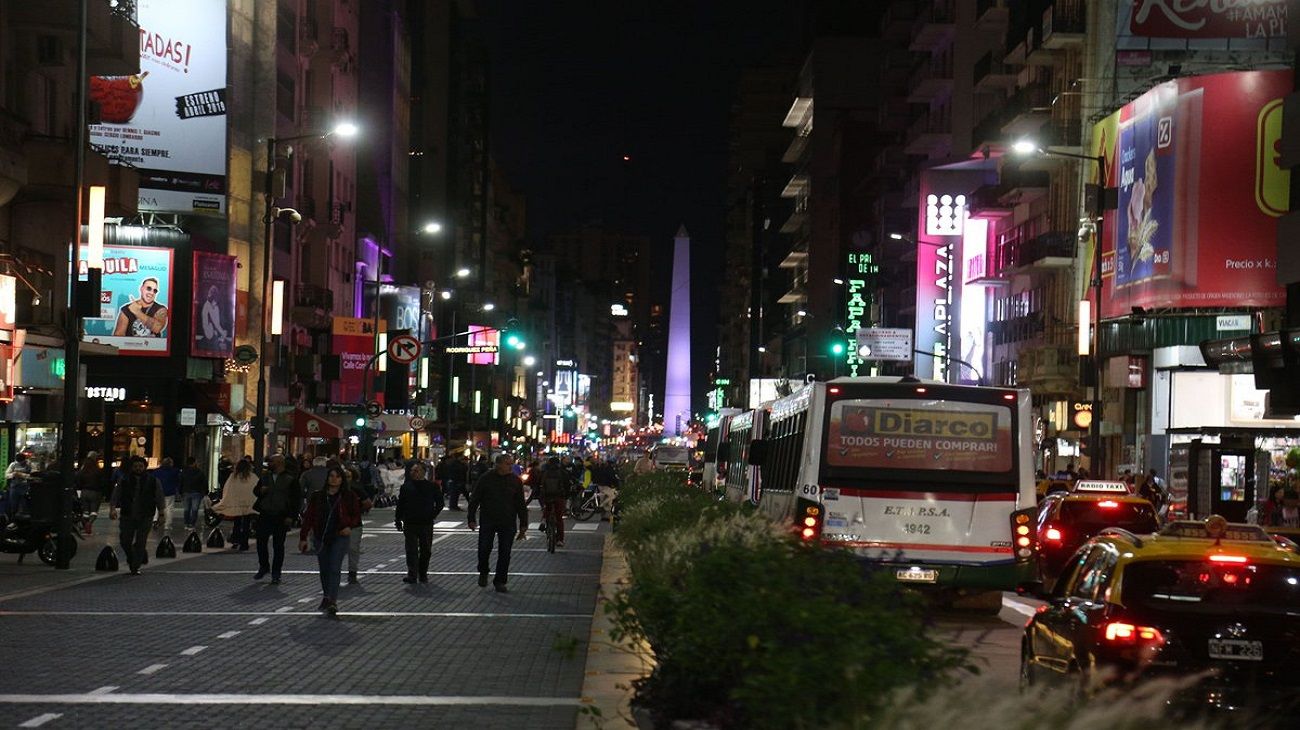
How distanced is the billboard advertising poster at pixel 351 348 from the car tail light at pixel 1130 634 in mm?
68889

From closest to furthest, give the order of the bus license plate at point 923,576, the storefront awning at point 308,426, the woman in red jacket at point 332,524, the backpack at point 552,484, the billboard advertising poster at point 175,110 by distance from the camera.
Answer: the woman in red jacket at point 332,524 < the bus license plate at point 923,576 < the backpack at point 552,484 < the billboard advertising poster at point 175,110 < the storefront awning at point 308,426

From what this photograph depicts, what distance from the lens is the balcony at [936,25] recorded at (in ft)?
303

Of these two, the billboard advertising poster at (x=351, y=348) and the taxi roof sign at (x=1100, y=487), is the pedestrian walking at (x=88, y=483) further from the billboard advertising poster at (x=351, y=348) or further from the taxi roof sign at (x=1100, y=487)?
the billboard advertising poster at (x=351, y=348)

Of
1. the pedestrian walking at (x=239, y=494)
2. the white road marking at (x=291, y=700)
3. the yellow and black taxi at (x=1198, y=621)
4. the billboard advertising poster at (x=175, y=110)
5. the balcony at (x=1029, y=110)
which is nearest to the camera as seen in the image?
the yellow and black taxi at (x=1198, y=621)

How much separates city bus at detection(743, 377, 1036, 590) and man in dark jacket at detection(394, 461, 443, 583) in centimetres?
537

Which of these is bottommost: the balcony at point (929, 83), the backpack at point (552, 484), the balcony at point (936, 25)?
the backpack at point (552, 484)

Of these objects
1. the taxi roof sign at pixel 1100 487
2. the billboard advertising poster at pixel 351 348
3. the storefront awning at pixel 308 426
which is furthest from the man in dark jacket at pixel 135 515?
the billboard advertising poster at pixel 351 348

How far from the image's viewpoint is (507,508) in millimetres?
26625

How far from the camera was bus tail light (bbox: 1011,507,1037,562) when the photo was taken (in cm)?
2298

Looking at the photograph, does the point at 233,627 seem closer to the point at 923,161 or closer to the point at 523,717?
the point at 523,717

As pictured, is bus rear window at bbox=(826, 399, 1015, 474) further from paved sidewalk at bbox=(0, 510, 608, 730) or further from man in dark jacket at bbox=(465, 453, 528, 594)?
man in dark jacket at bbox=(465, 453, 528, 594)

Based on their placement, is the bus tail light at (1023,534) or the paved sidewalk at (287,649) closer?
the paved sidewalk at (287,649)

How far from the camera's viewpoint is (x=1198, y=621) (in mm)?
11664

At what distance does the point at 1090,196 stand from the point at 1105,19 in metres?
13.8
